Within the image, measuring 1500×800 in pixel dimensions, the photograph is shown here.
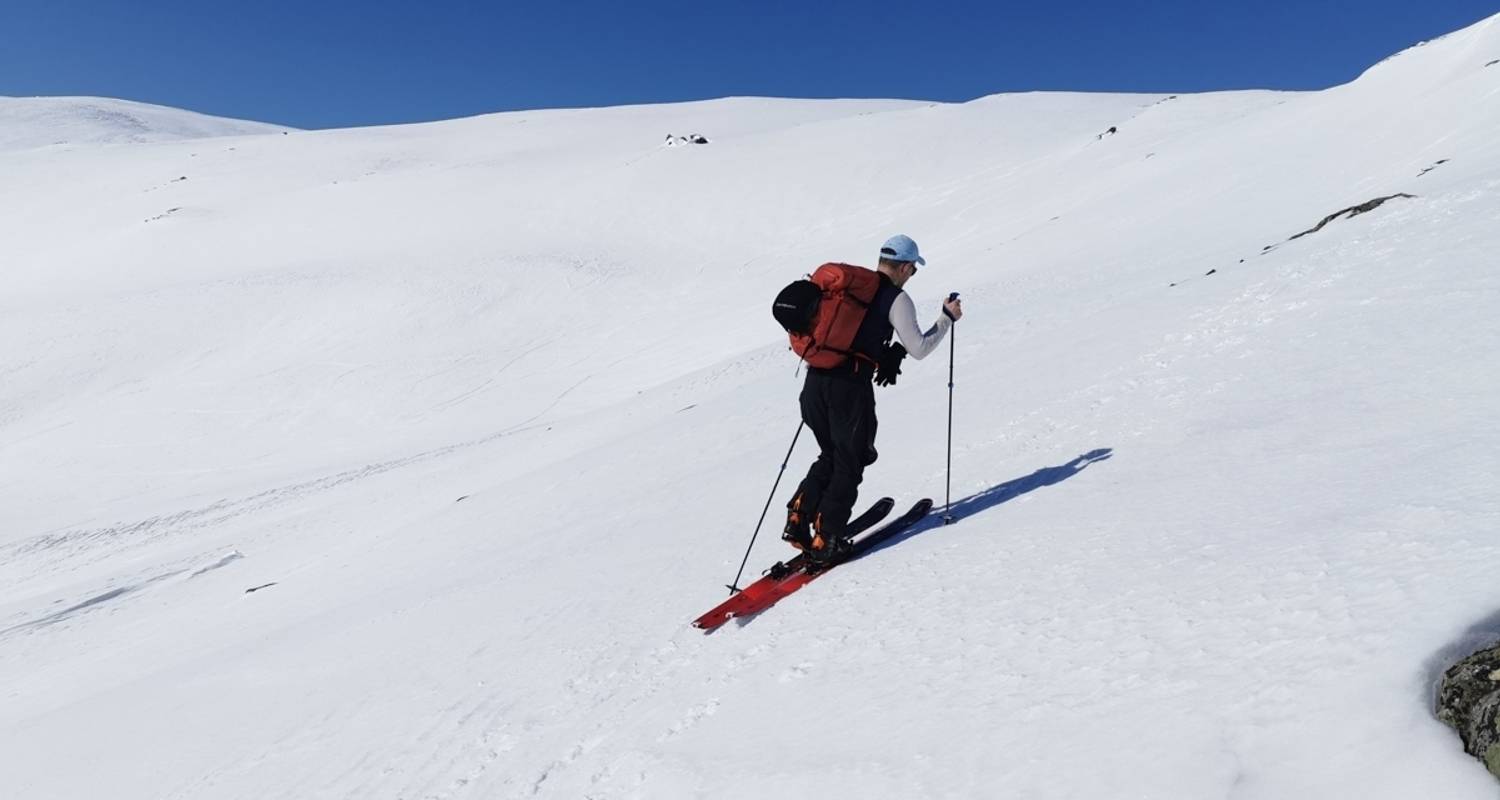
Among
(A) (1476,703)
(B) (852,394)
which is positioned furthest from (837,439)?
(A) (1476,703)

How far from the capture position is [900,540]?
562cm

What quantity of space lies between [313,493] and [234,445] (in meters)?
6.55

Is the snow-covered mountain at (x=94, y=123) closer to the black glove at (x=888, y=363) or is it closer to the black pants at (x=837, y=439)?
the black pants at (x=837, y=439)

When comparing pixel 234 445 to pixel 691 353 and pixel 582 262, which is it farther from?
pixel 582 262

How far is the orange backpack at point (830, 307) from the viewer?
531cm

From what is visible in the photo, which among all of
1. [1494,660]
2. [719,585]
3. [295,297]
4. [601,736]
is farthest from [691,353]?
[1494,660]

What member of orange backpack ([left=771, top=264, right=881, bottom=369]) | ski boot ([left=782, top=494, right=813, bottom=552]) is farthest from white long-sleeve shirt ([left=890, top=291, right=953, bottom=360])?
ski boot ([left=782, top=494, right=813, bottom=552])

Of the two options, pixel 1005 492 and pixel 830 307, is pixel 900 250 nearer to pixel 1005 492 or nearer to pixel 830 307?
pixel 830 307

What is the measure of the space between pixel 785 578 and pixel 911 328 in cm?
152

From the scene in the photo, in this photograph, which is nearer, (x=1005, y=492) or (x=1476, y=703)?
(x=1476, y=703)

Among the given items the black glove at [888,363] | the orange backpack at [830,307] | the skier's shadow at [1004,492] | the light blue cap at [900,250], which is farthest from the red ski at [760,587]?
the light blue cap at [900,250]

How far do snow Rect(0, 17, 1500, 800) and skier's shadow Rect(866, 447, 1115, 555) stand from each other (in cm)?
5

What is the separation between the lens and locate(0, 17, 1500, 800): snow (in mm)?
3039

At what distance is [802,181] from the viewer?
127ft
